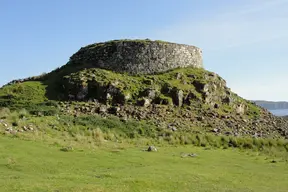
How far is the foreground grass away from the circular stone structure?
1947cm

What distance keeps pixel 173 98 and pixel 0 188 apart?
94.5 ft

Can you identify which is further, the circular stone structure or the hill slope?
the circular stone structure

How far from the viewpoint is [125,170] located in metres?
20.3

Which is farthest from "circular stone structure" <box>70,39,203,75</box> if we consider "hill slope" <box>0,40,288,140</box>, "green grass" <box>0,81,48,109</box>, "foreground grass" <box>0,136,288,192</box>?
"foreground grass" <box>0,136,288,192</box>

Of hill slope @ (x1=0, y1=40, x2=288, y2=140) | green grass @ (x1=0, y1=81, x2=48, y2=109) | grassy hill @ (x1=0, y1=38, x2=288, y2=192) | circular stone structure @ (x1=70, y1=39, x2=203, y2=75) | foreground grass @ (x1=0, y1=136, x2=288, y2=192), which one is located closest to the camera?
foreground grass @ (x1=0, y1=136, x2=288, y2=192)

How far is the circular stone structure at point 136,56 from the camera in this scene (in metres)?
46.1

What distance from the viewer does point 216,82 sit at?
47.7m

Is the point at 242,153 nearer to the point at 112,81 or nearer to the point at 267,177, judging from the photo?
the point at 267,177

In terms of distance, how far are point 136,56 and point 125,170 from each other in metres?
27.4

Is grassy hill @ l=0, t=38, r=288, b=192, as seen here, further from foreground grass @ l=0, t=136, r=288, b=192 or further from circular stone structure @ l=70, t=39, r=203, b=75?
→ circular stone structure @ l=70, t=39, r=203, b=75

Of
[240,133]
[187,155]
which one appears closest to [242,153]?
[187,155]

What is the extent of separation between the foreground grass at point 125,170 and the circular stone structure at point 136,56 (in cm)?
1947

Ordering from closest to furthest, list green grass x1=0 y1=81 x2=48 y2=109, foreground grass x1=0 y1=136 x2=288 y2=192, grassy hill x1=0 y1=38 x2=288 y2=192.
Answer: foreground grass x1=0 y1=136 x2=288 y2=192 < grassy hill x1=0 y1=38 x2=288 y2=192 < green grass x1=0 y1=81 x2=48 y2=109

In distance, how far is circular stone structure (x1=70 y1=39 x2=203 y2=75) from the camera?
4609 centimetres
